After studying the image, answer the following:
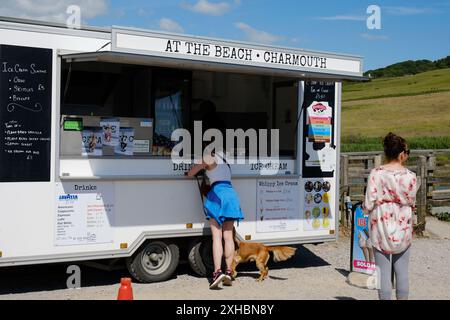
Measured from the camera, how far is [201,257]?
779 centimetres

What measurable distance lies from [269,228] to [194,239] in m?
0.98

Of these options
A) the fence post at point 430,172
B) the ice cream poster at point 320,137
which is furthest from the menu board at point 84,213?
the fence post at point 430,172

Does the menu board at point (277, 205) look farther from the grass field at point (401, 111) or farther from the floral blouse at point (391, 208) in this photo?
the grass field at point (401, 111)

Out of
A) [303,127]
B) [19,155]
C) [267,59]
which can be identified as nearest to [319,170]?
[303,127]

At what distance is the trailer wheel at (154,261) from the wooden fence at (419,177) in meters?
3.99

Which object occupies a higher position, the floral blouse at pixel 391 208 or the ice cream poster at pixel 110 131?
the ice cream poster at pixel 110 131

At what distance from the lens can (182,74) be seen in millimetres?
7746

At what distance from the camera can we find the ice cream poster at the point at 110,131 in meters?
7.21

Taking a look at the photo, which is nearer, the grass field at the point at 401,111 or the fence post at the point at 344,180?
the fence post at the point at 344,180

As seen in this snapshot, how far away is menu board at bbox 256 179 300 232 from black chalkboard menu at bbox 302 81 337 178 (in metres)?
0.32

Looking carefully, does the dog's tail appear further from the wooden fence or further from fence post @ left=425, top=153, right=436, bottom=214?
fence post @ left=425, top=153, right=436, bottom=214

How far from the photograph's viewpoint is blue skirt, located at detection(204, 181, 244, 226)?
7.30 metres

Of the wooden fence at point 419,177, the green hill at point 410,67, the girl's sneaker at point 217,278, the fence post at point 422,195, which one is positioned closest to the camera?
the girl's sneaker at point 217,278

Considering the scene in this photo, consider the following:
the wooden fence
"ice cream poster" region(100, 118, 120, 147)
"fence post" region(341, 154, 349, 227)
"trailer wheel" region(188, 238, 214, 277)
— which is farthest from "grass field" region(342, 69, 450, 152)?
"ice cream poster" region(100, 118, 120, 147)
